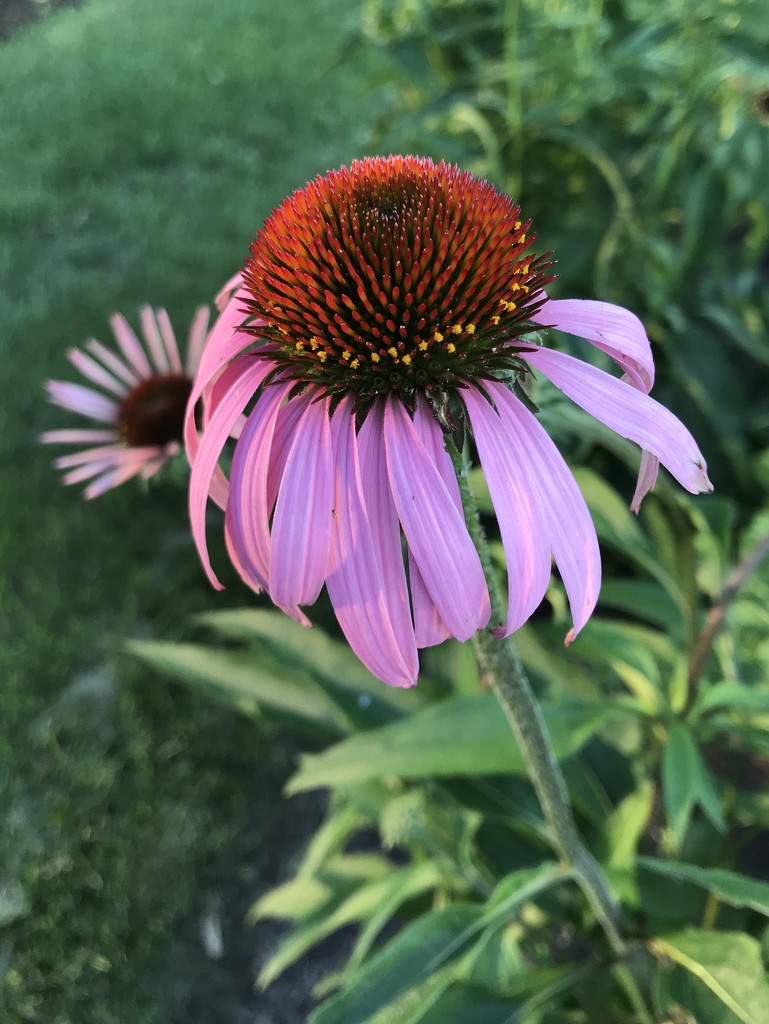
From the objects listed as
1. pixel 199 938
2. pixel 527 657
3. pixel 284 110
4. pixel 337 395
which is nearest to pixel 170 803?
pixel 199 938

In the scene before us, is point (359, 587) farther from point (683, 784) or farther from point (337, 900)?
point (337, 900)

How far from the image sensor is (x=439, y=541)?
405 millimetres

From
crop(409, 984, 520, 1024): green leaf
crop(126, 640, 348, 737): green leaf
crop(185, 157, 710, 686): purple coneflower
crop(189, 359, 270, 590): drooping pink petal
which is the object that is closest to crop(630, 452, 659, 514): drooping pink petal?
crop(185, 157, 710, 686): purple coneflower

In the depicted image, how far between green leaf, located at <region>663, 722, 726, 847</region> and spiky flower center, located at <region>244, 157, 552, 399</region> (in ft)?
1.37

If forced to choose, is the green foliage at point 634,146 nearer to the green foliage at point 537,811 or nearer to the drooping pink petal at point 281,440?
the green foliage at point 537,811

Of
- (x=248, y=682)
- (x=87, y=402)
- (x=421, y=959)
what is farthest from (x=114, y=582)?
(x=421, y=959)

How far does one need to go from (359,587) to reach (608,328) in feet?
0.72

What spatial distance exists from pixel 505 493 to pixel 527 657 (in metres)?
0.61

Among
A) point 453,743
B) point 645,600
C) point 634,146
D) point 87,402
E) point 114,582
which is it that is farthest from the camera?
point 114,582

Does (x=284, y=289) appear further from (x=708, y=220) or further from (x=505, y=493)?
(x=708, y=220)

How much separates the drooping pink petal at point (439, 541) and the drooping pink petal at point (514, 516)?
17mm

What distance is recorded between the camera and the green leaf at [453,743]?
2.37ft

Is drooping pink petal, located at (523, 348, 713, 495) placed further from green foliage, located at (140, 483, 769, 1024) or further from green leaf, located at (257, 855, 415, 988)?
green leaf, located at (257, 855, 415, 988)

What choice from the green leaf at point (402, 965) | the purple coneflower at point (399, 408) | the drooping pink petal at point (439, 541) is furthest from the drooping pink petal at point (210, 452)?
the green leaf at point (402, 965)
